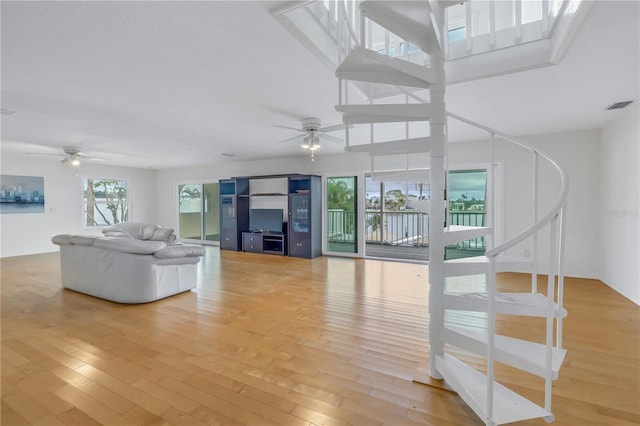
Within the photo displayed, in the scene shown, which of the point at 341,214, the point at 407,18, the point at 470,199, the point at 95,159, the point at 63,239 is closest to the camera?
the point at 407,18

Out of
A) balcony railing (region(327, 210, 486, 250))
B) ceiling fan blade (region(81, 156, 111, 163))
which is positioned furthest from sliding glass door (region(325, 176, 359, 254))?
ceiling fan blade (region(81, 156, 111, 163))

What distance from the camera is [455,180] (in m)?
5.80

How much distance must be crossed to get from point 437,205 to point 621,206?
3.64m

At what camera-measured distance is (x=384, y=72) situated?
78.3 inches

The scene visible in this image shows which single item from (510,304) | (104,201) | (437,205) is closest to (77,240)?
(437,205)

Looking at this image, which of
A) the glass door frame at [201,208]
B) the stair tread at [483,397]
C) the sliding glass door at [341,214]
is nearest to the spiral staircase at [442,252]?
the stair tread at [483,397]

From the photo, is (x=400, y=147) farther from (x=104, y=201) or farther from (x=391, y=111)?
(x=104, y=201)

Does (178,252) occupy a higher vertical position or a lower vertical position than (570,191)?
lower

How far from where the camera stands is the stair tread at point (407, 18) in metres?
1.69

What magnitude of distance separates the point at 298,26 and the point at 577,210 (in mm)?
5237

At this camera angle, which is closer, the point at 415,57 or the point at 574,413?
the point at 574,413

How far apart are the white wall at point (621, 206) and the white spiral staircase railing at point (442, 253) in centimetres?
278

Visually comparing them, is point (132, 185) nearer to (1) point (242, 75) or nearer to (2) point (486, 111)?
(1) point (242, 75)

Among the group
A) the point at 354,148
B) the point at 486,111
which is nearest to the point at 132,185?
the point at 354,148
